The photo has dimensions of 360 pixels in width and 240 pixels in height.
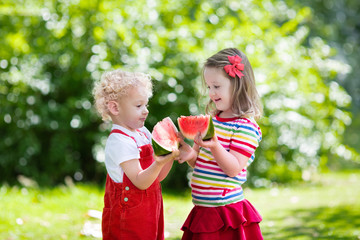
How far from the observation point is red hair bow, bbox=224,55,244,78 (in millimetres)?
3143

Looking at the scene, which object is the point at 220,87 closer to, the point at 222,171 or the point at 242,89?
the point at 242,89

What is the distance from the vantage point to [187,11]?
7312 millimetres

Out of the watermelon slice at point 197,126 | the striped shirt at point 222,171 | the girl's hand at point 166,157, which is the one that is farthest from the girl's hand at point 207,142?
the striped shirt at point 222,171

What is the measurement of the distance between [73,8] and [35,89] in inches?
47.5

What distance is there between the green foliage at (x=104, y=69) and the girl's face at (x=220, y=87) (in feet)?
10.8

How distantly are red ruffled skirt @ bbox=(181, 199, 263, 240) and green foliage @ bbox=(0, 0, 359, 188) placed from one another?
11.4ft

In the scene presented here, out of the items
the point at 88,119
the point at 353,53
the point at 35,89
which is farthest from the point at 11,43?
the point at 353,53

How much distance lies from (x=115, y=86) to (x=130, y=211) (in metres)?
0.75

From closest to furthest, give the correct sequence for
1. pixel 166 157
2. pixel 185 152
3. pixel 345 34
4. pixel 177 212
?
pixel 166 157 < pixel 185 152 < pixel 177 212 < pixel 345 34

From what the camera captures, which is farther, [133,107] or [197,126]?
[133,107]

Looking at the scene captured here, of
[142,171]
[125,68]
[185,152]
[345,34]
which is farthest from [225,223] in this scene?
[345,34]

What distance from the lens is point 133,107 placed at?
307 cm

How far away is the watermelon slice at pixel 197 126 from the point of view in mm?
2824

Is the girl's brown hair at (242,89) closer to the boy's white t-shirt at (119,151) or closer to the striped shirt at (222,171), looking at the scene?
the striped shirt at (222,171)
